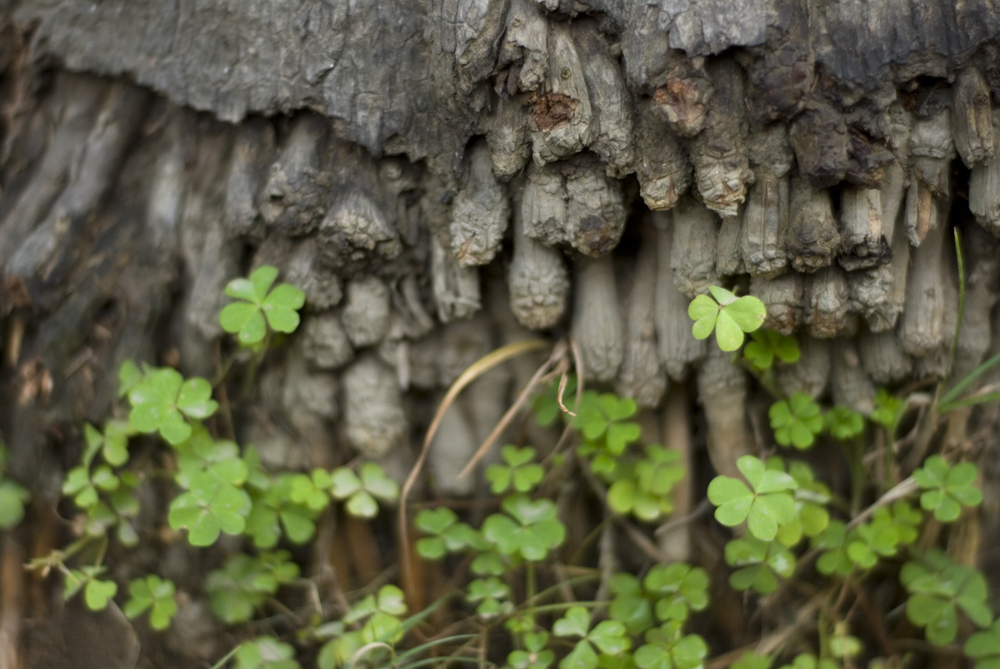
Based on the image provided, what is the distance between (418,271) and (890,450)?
110 cm

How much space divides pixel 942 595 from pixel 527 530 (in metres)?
0.94

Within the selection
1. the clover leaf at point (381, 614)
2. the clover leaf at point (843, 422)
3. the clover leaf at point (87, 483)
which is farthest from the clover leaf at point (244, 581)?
the clover leaf at point (843, 422)

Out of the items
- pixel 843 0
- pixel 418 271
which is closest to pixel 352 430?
pixel 418 271

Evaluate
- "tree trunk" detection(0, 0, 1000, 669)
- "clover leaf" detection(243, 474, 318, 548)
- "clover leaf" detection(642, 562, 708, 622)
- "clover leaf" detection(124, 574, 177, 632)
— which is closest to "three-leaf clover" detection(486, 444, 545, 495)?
"tree trunk" detection(0, 0, 1000, 669)

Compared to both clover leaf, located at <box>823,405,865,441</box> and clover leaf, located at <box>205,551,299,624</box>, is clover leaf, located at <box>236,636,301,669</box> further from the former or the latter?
clover leaf, located at <box>823,405,865,441</box>

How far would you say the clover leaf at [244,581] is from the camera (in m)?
1.87

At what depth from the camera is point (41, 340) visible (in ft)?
6.04

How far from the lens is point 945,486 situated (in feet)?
5.38

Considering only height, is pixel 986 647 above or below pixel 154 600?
above

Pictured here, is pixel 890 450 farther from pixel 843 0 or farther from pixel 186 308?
pixel 186 308

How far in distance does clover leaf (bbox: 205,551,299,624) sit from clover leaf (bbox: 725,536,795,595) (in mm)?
1021

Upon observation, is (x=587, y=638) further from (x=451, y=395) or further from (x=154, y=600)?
(x=154, y=600)

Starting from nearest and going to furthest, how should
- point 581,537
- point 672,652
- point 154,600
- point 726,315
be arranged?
point 726,315
point 672,652
point 154,600
point 581,537

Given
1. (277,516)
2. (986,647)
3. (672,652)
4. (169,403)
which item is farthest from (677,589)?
(169,403)
